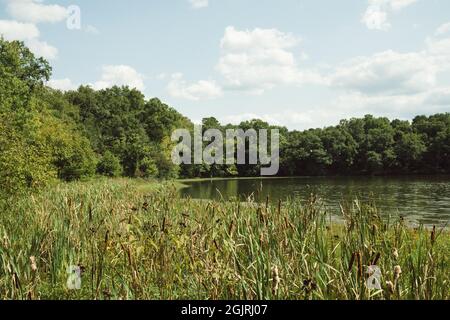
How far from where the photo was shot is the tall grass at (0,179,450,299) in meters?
3.65

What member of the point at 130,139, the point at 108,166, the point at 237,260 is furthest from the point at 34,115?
the point at 237,260

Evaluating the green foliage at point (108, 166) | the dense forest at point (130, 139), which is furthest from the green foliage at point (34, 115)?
the green foliage at point (108, 166)

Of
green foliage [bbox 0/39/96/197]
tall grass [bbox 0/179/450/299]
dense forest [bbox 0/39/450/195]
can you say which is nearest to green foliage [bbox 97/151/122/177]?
dense forest [bbox 0/39/450/195]

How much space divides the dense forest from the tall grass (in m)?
7.52

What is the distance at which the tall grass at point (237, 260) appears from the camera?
3.65 metres

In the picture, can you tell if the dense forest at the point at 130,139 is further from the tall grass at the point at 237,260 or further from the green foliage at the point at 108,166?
the tall grass at the point at 237,260

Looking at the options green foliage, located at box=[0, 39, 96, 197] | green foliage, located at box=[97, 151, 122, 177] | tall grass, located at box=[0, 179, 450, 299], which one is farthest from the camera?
green foliage, located at box=[97, 151, 122, 177]

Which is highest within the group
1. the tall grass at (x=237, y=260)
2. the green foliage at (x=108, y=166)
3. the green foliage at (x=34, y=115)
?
the green foliage at (x=34, y=115)

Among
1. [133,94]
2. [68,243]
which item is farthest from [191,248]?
[133,94]

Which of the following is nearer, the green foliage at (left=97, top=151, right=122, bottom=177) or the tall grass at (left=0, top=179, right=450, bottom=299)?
the tall grass at (left=0, top=179, right=450, bottom=299)

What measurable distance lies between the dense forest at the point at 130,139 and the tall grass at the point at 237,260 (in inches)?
296

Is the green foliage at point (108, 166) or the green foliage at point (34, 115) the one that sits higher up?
the green foliage at point (34, 115)

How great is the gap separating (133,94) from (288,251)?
221ft

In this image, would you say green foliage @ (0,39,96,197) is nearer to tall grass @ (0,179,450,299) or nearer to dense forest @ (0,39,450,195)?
dense forest @ (0,39,450,195)
